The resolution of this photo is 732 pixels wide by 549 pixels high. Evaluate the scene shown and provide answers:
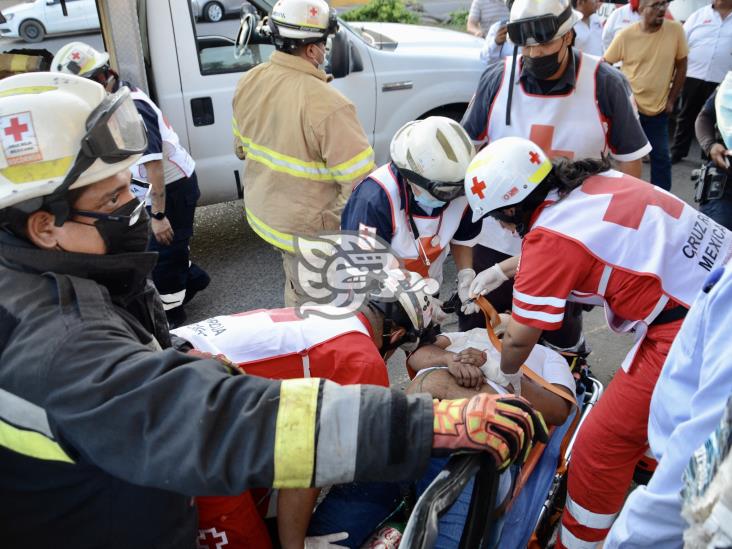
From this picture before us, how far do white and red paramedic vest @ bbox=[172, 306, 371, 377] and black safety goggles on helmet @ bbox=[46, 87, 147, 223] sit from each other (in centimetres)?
73

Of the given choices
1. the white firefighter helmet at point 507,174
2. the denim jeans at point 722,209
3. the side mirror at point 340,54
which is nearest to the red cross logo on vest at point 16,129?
the white firefighter helmet at point 507,174

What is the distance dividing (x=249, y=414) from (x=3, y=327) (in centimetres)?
53

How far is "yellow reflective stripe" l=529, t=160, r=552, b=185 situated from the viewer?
7.88ft

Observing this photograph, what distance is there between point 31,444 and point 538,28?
9.28 ft

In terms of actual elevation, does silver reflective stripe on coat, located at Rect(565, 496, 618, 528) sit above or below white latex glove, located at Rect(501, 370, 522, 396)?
below

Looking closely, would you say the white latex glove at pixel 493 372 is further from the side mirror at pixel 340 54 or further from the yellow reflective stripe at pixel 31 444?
the side mirror at pixel 340 54

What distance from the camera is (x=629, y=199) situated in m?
2.31

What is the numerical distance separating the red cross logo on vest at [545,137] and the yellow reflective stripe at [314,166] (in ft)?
2.75

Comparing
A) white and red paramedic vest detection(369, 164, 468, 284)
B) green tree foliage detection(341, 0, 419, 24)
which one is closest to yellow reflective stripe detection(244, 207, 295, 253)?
white and red paramedic vest detection(369, 164, 468, 284)

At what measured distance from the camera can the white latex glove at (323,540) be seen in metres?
2.21

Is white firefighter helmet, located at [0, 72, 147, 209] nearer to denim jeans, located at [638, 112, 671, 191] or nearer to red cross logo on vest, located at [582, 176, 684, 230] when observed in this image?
red cross logo on vest, located at [582, 176, 684, 230]

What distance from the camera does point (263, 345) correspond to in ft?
7.14

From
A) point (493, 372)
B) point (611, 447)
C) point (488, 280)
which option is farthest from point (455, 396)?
point (488, 280)

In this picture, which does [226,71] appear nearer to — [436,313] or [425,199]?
[425,199]
